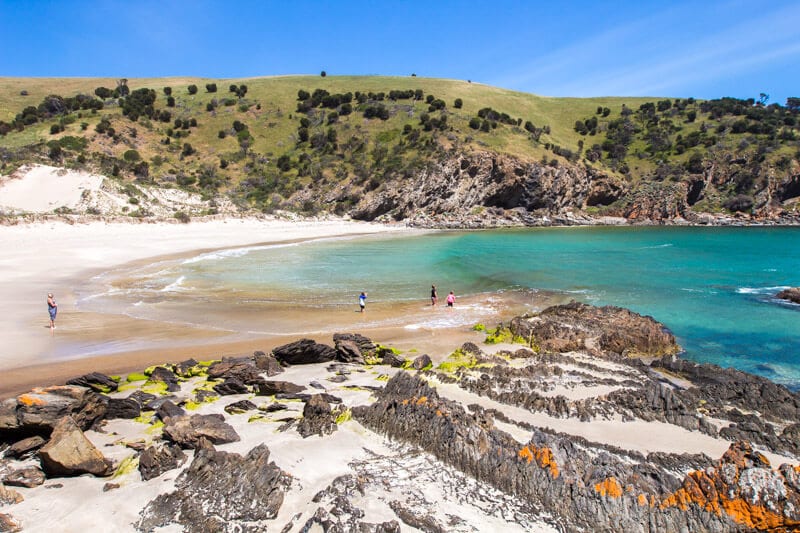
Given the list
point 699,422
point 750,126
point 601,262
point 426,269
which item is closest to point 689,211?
A: point 750,126

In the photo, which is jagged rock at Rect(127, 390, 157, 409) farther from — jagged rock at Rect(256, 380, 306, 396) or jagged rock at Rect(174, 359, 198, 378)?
jagged rock at Rect(256, 380, 306, 396)

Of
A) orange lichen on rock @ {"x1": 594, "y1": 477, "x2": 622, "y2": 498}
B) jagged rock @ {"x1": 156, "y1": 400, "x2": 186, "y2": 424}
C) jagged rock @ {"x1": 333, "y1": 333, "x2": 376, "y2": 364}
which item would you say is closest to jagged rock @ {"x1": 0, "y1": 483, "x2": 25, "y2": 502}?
jagged rock @ {"x1": 156, "y1": 400, "x2": 186, "y2": 424}

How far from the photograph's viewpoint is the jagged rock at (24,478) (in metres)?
5.23

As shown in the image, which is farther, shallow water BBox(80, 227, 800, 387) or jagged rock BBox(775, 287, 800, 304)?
jagged rock BBox(775, 287, 800, 304)

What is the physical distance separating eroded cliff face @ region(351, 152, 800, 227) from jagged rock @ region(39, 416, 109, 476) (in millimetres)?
66235

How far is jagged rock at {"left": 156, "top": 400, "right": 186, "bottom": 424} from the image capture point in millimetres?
7348

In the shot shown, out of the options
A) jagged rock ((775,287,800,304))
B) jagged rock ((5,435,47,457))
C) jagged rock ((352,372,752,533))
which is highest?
jagged rock ((5,435,47,457))

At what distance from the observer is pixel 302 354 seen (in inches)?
446

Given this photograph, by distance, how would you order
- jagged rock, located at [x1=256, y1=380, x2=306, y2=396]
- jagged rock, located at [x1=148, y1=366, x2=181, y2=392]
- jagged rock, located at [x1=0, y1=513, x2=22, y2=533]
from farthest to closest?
jagged rock, located at [x1=148, y1=366, x2=181, y2=392] < jagged rock, located at [x1=256, y1=380, x2=306, y2=396] < jagged rock, located at [x1=0, y1=513, x2=22, y2=533]

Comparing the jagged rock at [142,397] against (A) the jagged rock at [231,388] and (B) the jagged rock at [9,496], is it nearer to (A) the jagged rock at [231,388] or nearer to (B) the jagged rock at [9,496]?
(A) the jagged rock at [231,388]

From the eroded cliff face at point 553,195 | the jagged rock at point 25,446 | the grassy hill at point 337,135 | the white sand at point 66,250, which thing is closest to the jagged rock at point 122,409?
the jagged rock at point 25,446

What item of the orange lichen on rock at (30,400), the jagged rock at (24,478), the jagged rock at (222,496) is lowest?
the jagged rock at (222,496)

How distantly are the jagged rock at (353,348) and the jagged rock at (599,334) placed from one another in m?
5.57

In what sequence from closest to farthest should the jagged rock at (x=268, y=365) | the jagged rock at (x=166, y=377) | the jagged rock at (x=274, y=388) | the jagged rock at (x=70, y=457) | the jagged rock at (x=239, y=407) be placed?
the jagged rock at (x=70, y=457) < the jagged rock at (x=239, y=407) < the jagged rock at (x=274, y=388) < the jagged rock at (x=166, y=377) < the jagged rock at (x=268, y=365)
